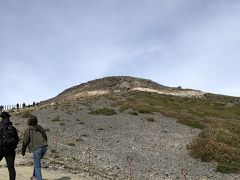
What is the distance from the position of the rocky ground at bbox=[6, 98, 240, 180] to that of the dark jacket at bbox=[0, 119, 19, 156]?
18.5ft

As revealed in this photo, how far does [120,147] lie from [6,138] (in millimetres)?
17517

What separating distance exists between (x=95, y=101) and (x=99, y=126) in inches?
844

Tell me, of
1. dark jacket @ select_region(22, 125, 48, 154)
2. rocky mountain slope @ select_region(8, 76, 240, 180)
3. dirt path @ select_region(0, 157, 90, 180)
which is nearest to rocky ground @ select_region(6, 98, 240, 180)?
rocky mountain slope @ select_region(8, 76, 240, 180)

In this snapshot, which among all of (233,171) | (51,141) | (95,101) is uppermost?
(95,101)

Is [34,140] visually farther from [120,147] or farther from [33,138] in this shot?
[120,147]

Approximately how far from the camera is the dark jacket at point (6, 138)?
15.5m

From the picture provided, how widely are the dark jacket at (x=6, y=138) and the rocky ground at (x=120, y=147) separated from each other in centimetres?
565

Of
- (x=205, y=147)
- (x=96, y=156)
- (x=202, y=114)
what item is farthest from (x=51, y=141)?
(x=202, y=114)

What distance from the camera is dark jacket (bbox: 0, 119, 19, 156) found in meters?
15.5

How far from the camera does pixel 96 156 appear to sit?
28281mm

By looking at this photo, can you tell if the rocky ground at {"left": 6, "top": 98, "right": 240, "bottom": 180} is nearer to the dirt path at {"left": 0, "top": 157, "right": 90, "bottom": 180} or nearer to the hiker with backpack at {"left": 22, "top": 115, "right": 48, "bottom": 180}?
the dirt path at {"left": 0, "top": 157, "right": 90, "bottom": 180}

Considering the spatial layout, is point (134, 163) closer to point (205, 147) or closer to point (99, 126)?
point (205, 147)

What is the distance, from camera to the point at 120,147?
32.4m

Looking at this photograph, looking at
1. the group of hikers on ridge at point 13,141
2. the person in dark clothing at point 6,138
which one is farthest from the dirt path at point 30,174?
the person in dark clothing at point 6,138
